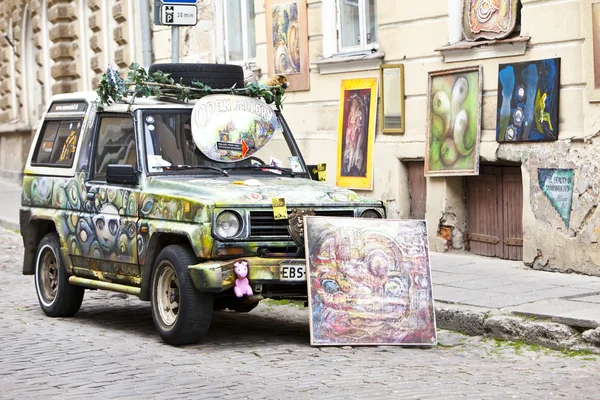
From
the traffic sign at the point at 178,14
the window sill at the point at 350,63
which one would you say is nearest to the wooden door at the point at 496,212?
the window sill at the point at 350,63

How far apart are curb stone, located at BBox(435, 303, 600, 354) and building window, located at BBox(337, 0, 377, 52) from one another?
5544 mm

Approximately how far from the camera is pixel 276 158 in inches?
389

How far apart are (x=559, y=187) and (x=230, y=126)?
11.4 feet

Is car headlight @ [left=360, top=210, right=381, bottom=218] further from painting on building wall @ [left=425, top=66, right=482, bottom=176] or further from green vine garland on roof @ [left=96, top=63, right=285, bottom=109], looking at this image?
painting on building wall @ [left=425, top=66, right=482, bottom=176]

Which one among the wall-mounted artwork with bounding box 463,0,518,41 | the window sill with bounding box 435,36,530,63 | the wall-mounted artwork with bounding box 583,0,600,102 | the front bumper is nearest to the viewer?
the front bumper

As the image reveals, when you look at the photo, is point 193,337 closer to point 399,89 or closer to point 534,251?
point 534,251

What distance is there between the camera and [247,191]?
344 inches

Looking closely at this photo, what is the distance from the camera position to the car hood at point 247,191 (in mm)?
8578

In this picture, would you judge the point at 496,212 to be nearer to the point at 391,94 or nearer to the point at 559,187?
the point at 559,187

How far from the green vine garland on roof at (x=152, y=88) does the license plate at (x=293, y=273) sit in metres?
1.99

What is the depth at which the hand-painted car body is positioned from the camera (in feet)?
27.8

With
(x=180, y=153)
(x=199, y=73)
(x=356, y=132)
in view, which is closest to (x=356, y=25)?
(x=356, y=132)

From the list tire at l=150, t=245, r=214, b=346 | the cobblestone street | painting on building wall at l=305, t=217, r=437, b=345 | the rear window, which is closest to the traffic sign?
the rear window

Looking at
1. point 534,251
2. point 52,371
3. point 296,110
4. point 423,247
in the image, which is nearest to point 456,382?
point 423,247
